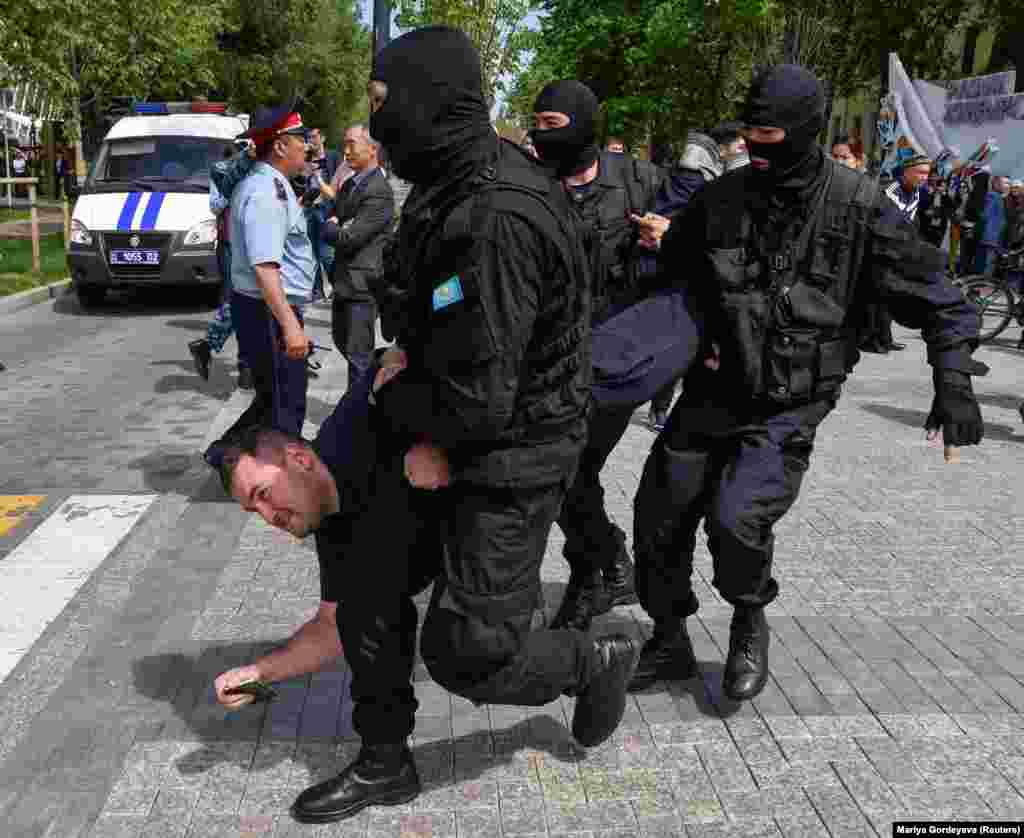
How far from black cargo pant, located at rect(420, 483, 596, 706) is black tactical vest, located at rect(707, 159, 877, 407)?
3.09ft

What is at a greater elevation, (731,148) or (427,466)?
(731,148)

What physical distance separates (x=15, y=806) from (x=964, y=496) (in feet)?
16.3

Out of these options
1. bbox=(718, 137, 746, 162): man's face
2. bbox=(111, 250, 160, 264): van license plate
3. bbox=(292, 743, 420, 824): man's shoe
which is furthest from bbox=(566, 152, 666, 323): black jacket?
bbox=(111, 250, 160, 264): van license plate

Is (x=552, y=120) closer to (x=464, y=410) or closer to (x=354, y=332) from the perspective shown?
(x=464, y=410)

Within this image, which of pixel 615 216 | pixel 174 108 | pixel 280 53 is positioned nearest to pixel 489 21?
pixel 174 108

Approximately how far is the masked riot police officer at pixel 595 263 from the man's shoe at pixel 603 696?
2.90 ft

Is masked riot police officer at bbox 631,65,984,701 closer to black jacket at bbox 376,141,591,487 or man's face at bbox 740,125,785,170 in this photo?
man's face at bbox 740,125,785,170

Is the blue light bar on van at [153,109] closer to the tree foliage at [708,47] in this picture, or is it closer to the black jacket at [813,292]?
the tree foliage at [708,47]

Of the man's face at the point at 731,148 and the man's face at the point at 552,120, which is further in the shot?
the man's face at the point at 731,148

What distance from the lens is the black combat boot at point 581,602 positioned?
4266 millimetres

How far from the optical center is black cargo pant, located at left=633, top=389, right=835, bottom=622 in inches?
137

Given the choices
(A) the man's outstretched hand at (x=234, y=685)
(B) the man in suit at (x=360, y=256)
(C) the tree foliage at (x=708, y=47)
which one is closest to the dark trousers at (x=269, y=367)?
(B) the man in suit at (x=360, y=256)

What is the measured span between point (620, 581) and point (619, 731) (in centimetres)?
114

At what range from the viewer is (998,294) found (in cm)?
1238
